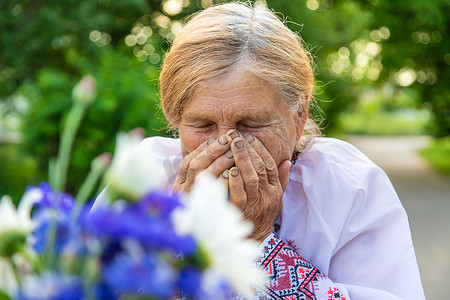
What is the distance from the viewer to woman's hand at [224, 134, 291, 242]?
171 centimetres

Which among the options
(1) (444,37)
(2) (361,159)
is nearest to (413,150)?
(1) (444,37)

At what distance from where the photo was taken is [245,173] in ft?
5.64

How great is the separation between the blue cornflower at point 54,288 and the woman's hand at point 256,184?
1.07 meters

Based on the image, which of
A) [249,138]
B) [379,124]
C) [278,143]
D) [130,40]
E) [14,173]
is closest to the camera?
[249,138]

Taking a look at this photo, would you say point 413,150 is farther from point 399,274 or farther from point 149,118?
point 399,274

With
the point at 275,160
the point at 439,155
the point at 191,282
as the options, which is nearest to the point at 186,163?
the point at 275,160

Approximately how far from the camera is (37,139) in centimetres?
624

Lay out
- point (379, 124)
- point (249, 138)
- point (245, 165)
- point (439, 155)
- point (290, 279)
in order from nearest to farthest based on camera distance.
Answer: point (290, 279) < point (245, 165) < point (249, 138) < point (439, 155) < point (379, 124)

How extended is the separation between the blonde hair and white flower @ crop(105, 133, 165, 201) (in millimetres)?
1220

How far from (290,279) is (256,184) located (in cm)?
35

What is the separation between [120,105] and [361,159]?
4090mm

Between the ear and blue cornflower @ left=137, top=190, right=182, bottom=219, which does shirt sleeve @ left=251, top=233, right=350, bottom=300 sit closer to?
the ear

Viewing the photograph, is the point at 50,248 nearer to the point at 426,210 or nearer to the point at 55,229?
the point at 55,229

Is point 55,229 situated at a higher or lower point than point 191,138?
higher
